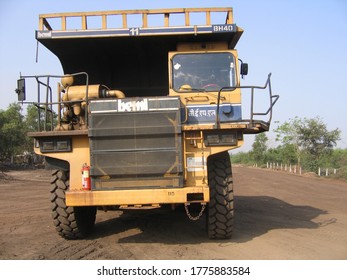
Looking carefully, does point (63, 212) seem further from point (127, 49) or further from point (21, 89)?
point (127, 49)

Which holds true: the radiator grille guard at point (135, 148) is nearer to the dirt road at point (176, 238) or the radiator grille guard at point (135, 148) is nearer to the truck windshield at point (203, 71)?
the dirt road at point (176, 238)

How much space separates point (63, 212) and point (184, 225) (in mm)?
2560

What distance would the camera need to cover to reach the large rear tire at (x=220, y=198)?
625 cm

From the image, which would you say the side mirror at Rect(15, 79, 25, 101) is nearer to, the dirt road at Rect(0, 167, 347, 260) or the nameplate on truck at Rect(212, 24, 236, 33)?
the dirt road at Rect(0, 167, 347, 260)

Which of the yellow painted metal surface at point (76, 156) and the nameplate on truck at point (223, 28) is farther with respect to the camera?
the nameplate on truck at point (223, 28)

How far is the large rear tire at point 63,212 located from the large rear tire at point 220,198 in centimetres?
216

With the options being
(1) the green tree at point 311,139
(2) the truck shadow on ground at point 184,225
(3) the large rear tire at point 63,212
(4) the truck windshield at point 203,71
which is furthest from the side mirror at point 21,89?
(1) the green tree at point 311,139

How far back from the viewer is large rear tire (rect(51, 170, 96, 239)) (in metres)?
6.41

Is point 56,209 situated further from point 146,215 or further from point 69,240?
point 146,215

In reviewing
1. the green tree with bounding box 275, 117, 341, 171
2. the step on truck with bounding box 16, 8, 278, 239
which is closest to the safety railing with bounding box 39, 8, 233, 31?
the step on truck with bounding box 16, 8, 278, 239

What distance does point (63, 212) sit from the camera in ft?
21.0

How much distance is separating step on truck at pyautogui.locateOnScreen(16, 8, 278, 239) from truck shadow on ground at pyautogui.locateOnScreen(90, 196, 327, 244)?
574mm

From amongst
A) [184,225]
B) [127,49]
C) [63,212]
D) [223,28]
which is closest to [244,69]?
[223,28]
